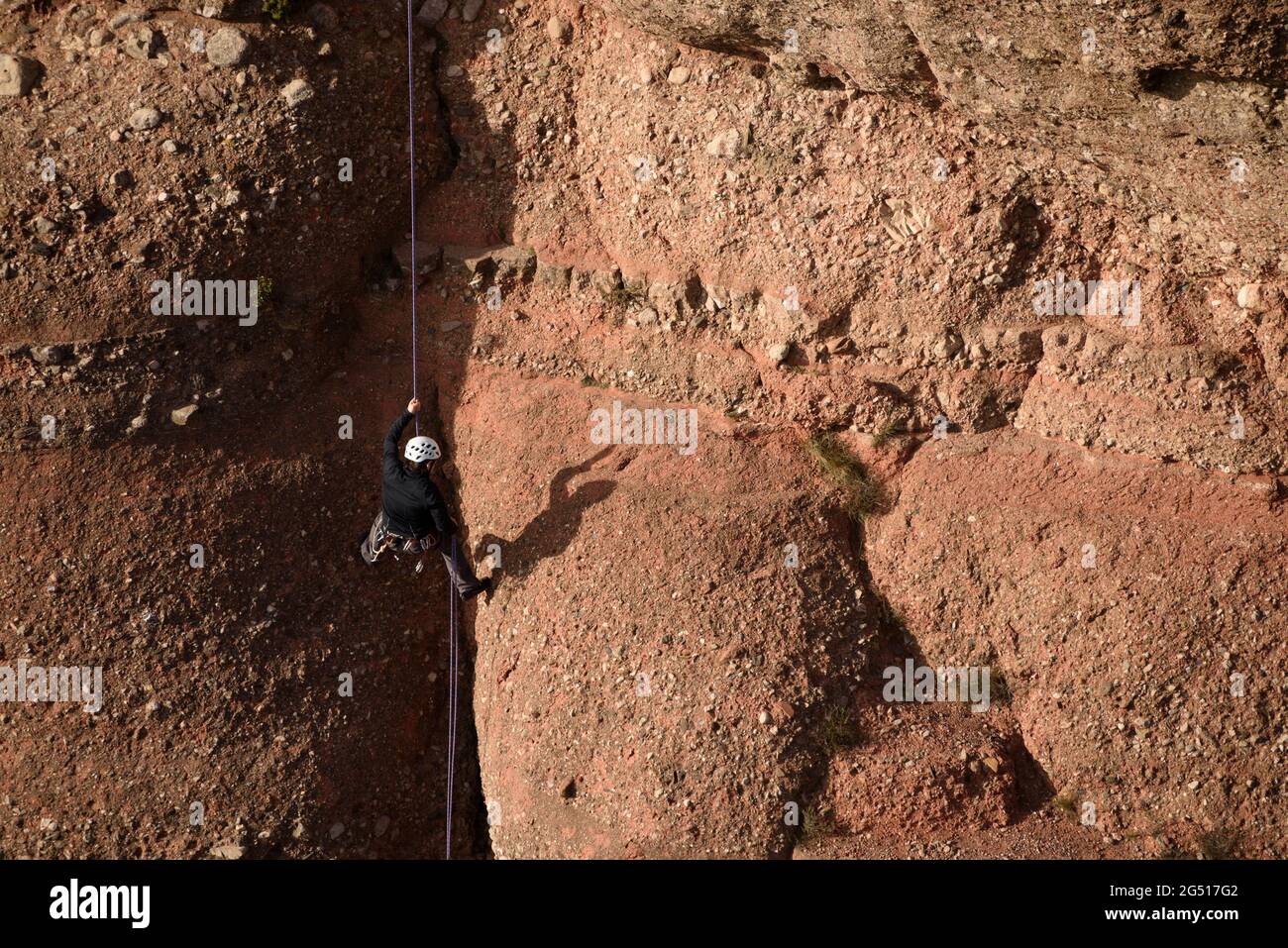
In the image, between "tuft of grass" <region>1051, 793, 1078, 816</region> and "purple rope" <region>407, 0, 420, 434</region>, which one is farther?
"purple rope" <region>407, 0, 420, 434</region>

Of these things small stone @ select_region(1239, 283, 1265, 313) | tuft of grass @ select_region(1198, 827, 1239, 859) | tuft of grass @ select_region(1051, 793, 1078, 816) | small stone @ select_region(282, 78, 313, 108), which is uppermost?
small stone @ select_region(282, 78, 313, 108)

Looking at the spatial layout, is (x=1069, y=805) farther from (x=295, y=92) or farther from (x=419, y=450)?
(x=295, y=92)

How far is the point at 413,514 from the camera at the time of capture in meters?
11.0

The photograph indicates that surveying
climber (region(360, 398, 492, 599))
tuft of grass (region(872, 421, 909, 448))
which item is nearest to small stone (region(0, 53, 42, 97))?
climber (region(360, 398, 492, 599))

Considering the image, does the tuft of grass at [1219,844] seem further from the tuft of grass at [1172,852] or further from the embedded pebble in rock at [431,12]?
the embedded pebble in rock at [431,12]

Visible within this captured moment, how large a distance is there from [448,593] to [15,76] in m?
6.57

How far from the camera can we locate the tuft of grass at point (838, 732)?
34.5 ft

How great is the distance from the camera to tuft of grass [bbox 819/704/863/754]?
34.5 feet

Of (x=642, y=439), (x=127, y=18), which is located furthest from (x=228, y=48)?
(x=642, y=439)

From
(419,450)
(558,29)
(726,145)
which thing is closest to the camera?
(419,450)

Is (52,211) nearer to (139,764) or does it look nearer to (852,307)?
(139,764)

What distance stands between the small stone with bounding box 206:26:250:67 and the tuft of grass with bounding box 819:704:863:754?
329 inches

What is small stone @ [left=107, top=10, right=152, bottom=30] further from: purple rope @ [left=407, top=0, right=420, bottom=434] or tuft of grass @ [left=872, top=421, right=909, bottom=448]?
tuft of grass @ [left=872, top=421, right=909, bottom=448]

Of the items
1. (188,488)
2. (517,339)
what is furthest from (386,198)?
(188,488)
